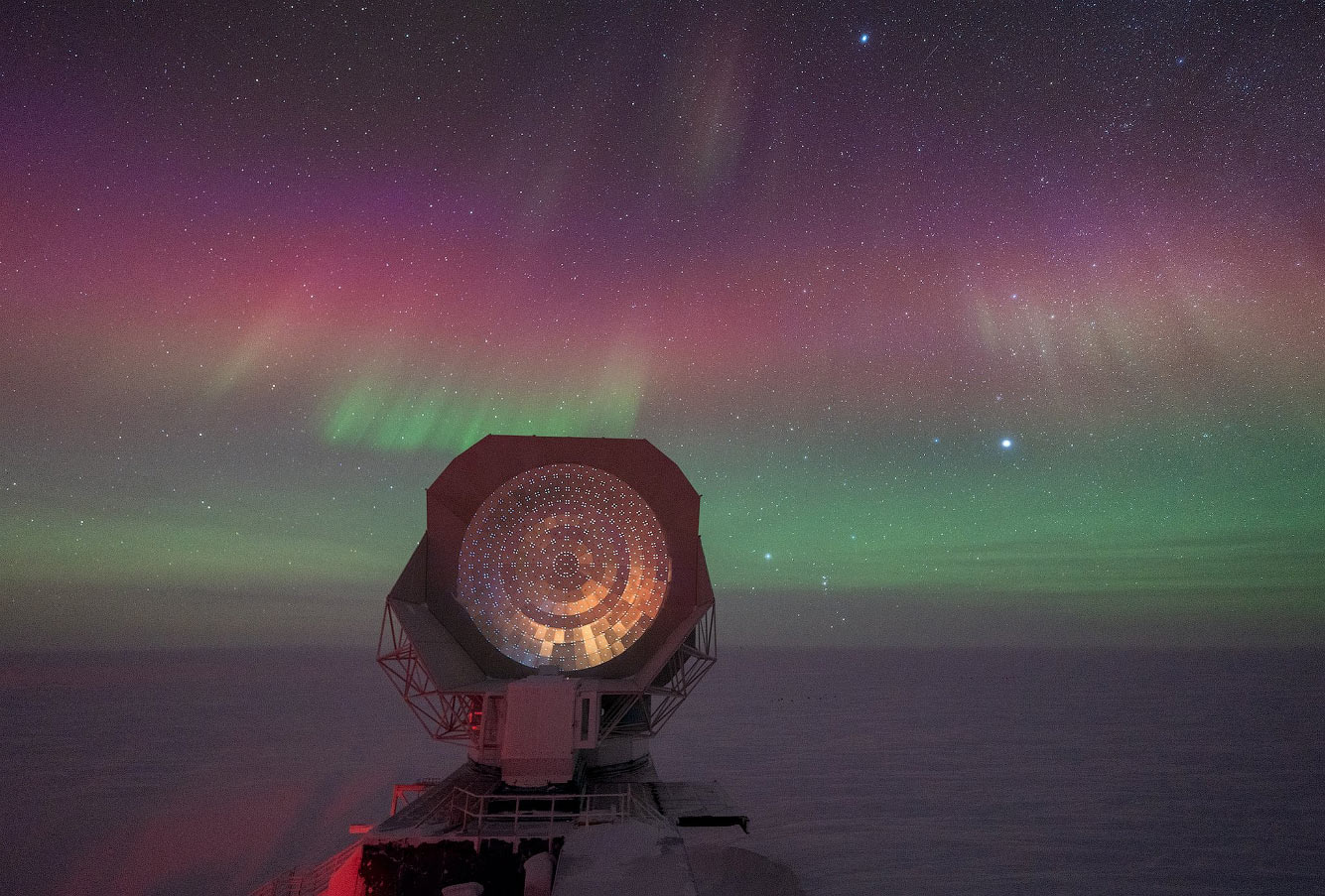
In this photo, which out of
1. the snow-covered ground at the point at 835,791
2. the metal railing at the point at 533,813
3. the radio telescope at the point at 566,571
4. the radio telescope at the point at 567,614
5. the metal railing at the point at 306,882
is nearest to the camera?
the metal railing at the point at 533,813

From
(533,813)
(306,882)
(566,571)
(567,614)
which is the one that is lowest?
(306,882)

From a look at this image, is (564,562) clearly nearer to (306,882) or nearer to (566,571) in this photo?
(566,571)

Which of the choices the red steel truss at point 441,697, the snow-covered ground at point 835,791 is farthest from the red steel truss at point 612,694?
the snow-covered ground at point 835,791

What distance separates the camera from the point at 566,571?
79.0 feet

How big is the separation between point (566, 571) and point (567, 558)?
0.39 meters

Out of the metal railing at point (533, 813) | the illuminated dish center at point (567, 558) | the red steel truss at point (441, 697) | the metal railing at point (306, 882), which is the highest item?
the illuminated dish center at point (567, 558)

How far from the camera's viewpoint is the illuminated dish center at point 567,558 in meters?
23.8

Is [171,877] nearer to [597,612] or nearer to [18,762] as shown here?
[597,612]

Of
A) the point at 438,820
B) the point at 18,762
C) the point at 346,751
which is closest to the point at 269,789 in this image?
the point at 346,751

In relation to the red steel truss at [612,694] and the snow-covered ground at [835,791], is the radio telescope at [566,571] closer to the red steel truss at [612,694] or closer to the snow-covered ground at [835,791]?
the red steel truss at [612,694]

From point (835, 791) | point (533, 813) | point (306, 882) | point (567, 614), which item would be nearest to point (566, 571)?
point (567, 614)

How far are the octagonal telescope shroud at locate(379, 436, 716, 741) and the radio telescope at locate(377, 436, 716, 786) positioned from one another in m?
0.03

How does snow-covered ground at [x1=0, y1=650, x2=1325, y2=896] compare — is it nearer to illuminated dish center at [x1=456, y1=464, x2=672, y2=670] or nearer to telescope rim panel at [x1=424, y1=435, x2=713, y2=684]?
telescope rim panel at [x1=424, y1=435, x2=713, y2=684]

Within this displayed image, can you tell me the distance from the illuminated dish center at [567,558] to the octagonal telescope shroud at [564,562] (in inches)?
1.2
